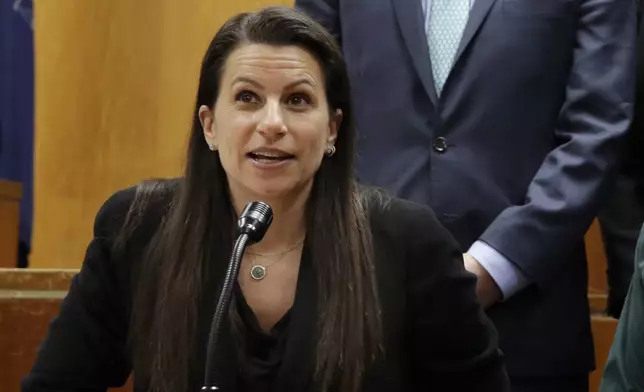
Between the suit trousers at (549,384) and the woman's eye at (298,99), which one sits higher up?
the woman's eye at (298,99)

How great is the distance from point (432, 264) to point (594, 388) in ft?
2.91

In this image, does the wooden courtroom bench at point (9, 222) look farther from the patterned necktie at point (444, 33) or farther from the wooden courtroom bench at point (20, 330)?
the patterned necktie at point (444, 33)

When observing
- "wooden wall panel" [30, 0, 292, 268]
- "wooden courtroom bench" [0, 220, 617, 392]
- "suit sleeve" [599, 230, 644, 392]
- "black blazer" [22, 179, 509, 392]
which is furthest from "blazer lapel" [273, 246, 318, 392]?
"wooden wall panel" [30, 0, 292, 268]

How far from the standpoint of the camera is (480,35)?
138cm

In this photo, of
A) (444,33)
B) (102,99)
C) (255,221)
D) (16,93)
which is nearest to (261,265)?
(255,221)

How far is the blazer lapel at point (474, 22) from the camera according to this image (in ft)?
4.50

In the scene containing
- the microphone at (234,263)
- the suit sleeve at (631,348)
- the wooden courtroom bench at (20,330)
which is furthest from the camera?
the wooden courtroom bench at (20,330)

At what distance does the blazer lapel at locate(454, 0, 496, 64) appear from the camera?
137 cm

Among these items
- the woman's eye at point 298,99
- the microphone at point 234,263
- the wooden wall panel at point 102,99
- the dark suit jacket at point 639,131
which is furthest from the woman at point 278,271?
the wooden wall panel at point 102,99

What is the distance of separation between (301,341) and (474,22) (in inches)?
20.9

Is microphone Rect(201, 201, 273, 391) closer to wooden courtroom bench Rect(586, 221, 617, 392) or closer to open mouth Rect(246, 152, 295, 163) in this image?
open mouth Rect(246, 152, 295, 163)

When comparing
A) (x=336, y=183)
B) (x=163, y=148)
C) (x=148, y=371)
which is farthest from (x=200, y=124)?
(x=163, y=148)

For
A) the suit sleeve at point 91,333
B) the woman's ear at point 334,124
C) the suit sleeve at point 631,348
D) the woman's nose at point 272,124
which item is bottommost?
the suit sleeve at point 91,333

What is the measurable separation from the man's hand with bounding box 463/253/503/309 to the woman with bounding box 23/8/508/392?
0.06 meters
